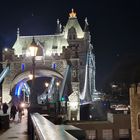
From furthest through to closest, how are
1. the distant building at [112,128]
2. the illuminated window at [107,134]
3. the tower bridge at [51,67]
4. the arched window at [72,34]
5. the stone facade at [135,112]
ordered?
the arched window at [72,34]
the tower bridge at [51,67]
the illuminated window at [107,134]
the distant building at [112,128]
the stone facade at [135,112]

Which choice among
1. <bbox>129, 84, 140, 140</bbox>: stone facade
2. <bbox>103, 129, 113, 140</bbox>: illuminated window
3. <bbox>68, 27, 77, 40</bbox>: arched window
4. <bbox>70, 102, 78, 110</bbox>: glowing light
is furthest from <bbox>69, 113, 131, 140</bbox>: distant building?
<bbox>68, 27, 77, 40</bbox>: arched window

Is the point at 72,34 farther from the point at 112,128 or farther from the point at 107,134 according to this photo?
the point at 107,134

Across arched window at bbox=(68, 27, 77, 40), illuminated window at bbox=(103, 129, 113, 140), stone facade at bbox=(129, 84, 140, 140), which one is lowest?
illuminated window at bbox=(103, 129, 113, 140)

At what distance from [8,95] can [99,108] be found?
26984 mm

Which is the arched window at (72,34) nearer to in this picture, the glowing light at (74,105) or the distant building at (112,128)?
the glowing light at (74,105)

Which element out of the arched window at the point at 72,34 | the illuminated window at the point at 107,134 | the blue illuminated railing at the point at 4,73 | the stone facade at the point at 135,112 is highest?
the arched window at the point at 72,34

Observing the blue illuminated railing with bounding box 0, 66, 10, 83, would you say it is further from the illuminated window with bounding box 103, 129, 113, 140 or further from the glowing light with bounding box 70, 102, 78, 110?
the illuminated window with bounding box 103, 129, 113, 140

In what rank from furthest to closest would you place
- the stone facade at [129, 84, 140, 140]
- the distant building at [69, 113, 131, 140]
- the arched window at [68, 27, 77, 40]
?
the arched window at [68, 27, 77, 40]
the distant building at [69, 113, 131, 140]
the stone facade at [129, 84, 140, 140]

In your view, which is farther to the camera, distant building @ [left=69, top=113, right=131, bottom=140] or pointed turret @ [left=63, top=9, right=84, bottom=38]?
pointed turret @ [left=63, top=9, right=84, bottom=38]

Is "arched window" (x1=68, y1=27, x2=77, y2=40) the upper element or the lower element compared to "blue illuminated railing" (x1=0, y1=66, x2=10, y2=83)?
upper

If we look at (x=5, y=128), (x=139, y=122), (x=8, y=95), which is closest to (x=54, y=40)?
(x=8, y=95)

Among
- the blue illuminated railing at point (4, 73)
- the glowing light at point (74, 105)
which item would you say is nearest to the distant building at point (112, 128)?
the glowing light at point (74, 105)

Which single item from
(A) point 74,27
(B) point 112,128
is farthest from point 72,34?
(B) point 112,128

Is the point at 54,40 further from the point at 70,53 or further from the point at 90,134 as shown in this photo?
the point at 90,134
